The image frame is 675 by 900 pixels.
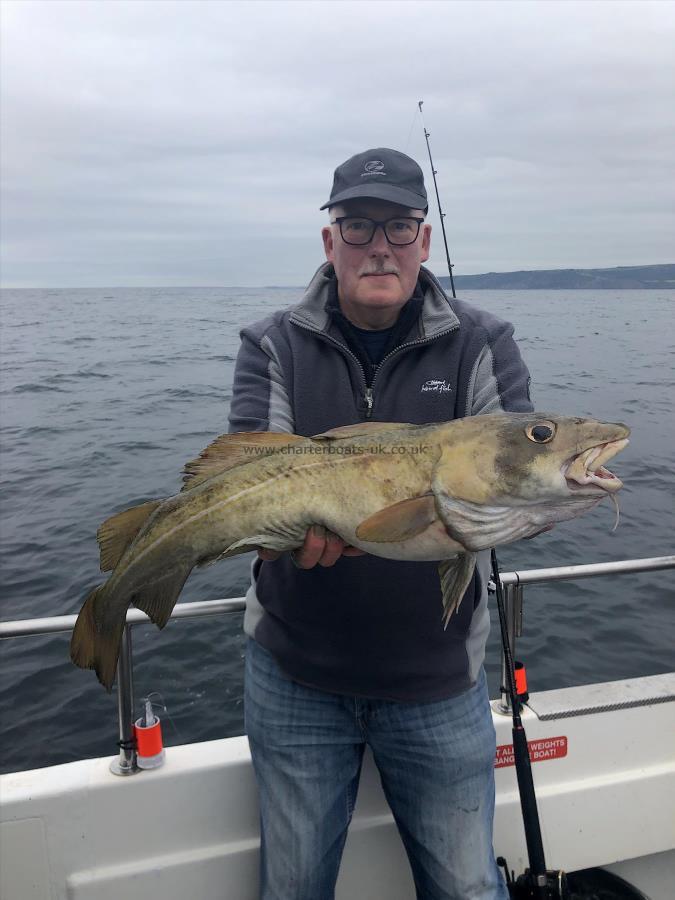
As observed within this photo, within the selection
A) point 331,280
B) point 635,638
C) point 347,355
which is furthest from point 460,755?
point 635,638

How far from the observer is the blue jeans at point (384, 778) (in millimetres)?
2926

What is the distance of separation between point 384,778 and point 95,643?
1.45 m

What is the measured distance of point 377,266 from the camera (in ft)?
10.5

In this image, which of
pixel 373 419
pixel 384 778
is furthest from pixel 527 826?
pixel 373 419

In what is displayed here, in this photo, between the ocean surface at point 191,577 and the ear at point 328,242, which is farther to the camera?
the ocean surface at point 191,577

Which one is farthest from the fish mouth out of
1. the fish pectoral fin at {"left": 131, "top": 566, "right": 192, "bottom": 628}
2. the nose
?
the fish pectoral fin at {"left": 131, "top": 566, "right": 192, "bottom": 628}

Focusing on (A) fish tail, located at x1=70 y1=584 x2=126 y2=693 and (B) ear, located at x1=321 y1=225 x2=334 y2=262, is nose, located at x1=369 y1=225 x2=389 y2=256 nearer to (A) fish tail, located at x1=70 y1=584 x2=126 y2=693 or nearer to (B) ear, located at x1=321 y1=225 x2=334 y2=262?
(B) ear, located at x1=321 y1=225 x2=334 y2=262

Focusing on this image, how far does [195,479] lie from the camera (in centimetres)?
289

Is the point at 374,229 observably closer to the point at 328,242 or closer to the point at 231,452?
the point at 328,242

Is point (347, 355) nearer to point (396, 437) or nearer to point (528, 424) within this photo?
point (396, 437)

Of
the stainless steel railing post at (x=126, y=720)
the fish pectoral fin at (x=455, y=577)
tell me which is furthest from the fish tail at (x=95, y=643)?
the fish pectoral fin at (x=455, y=577)

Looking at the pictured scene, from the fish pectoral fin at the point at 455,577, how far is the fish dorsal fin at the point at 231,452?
2.68 feet

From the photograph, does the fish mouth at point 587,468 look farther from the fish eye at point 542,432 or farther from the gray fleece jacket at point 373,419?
the gray fleece jacket at point 373,419

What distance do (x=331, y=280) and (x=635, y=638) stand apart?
273 inches
